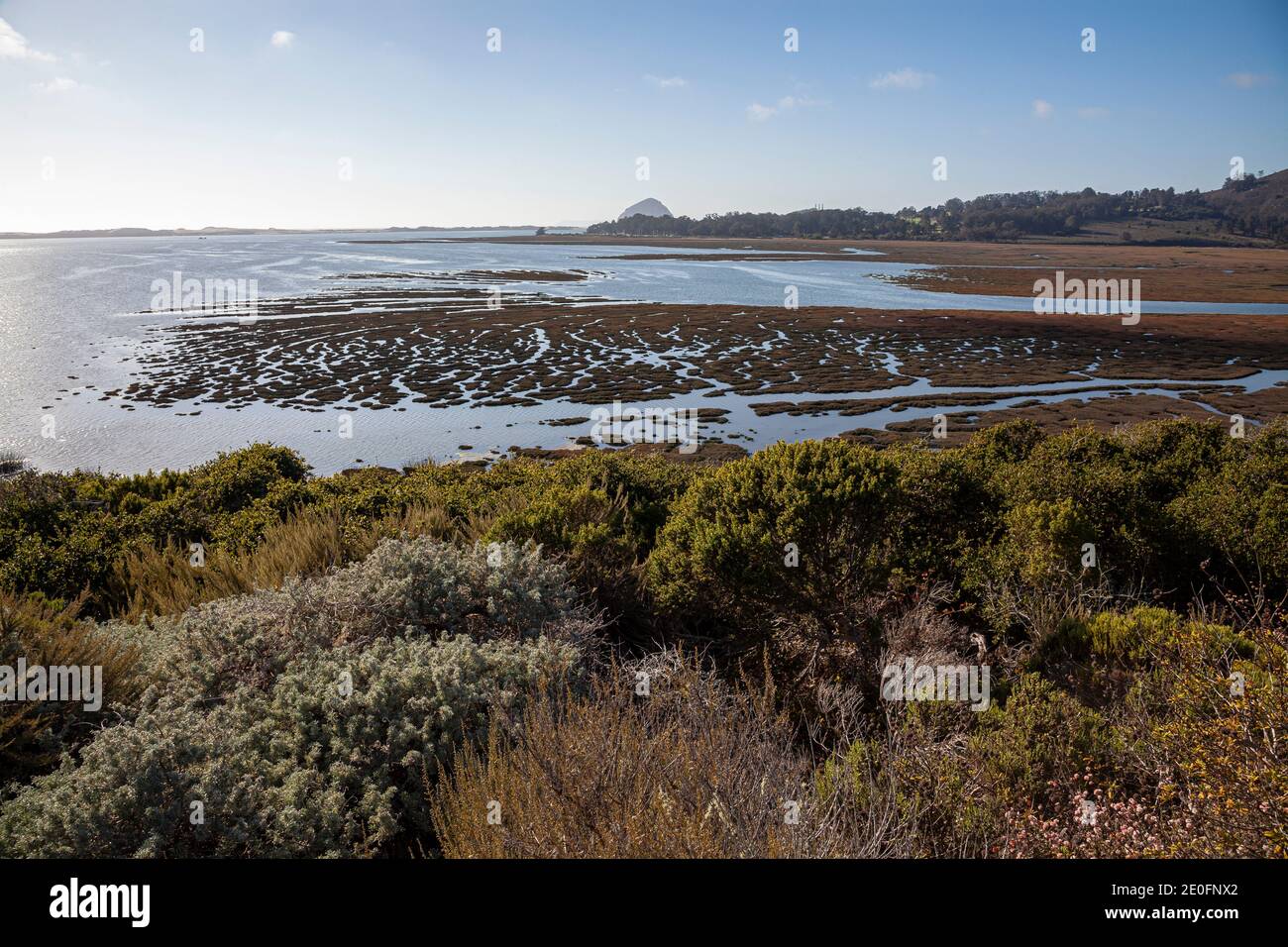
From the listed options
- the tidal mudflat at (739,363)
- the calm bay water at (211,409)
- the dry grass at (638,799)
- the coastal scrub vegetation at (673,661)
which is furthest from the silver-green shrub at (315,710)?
the tidal mudflat at (739,363)

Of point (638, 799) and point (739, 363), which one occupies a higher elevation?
point (739, 363)

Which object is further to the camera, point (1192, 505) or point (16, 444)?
point (16, 444)

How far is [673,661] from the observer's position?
5484 mm

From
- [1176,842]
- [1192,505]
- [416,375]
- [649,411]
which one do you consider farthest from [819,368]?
[1176,842]

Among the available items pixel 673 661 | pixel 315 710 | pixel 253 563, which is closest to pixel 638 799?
pixel 315 710

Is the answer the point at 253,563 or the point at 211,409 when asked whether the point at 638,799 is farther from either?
the point at 211,409

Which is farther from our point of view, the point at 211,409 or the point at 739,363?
the point at 739,363

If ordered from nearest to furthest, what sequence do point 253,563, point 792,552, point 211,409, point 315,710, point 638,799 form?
1. point 638,799
2. point 315,710
3. point 792,552
4. point 253,563
5. point 211,409

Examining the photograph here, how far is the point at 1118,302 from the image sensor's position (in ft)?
225

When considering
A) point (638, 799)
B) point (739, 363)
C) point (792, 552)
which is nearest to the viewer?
point (638, 799)

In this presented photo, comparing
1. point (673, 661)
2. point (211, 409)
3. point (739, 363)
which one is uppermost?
point (739, 363)

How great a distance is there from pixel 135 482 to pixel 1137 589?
1276 cm
